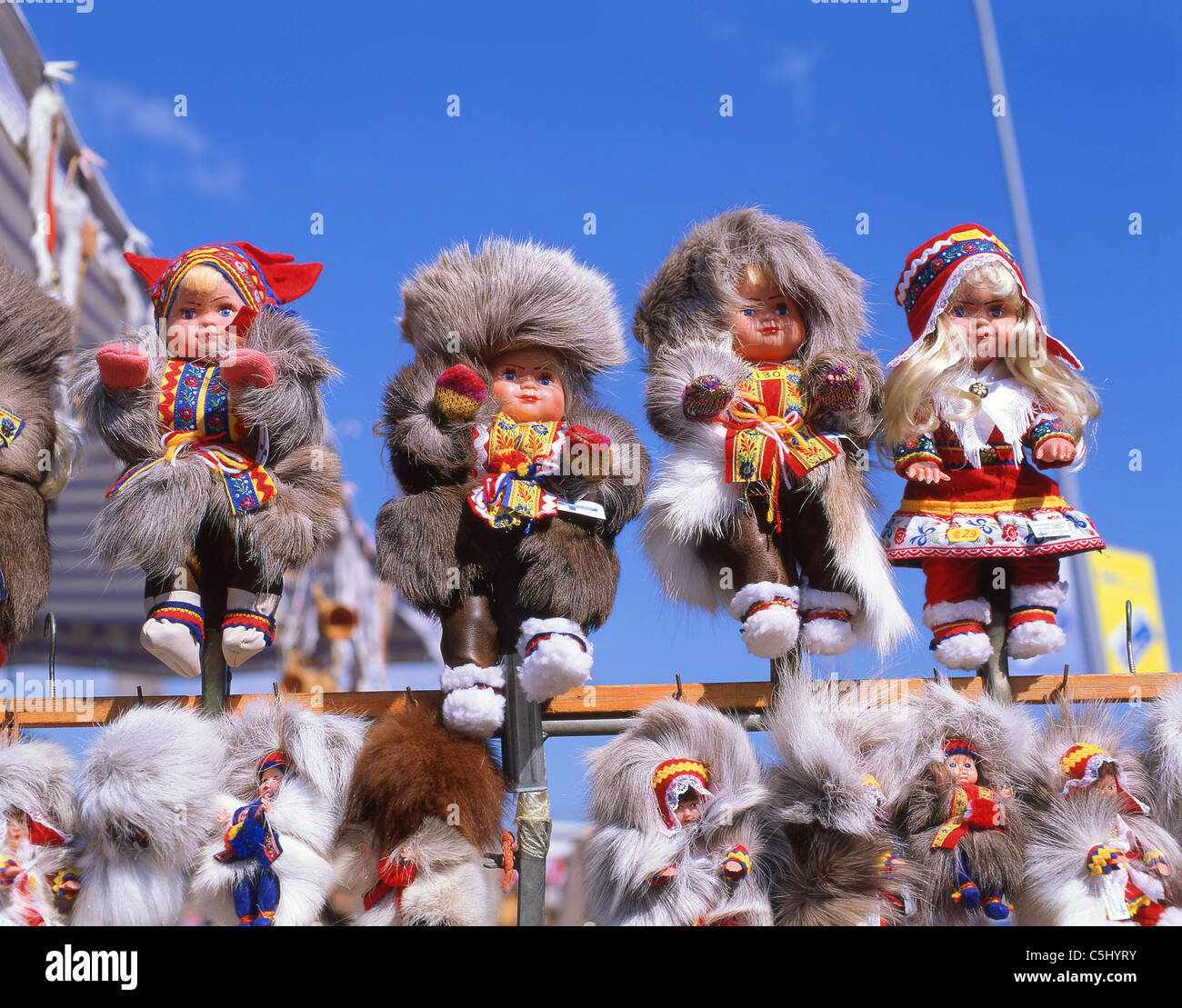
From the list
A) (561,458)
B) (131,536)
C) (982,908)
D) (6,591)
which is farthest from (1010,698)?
(6,591)

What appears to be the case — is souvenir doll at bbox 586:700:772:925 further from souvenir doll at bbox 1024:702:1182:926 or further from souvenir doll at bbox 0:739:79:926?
souvenir doll at bbox 0:739:79:926

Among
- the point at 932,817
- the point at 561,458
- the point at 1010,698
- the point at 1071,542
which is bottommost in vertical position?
the point at 932,817

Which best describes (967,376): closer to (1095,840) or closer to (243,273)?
(1095,840)

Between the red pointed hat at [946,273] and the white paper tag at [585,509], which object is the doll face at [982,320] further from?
the white paper tag at [585,509]

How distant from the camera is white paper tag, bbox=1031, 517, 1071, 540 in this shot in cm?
305

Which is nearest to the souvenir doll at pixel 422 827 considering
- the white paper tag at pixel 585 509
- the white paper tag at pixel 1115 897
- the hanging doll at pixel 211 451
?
the hanging doll at pixel 211 451

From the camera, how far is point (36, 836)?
277cm

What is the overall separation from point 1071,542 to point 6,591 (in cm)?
256

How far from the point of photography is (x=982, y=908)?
8.93 ft

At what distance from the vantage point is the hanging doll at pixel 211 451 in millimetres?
2924

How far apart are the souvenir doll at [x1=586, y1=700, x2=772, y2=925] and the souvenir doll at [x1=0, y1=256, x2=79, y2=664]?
4.69 feet

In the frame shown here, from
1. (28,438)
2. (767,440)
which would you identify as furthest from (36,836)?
(767,440)

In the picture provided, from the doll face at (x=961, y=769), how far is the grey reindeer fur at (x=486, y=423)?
0.86 metres
